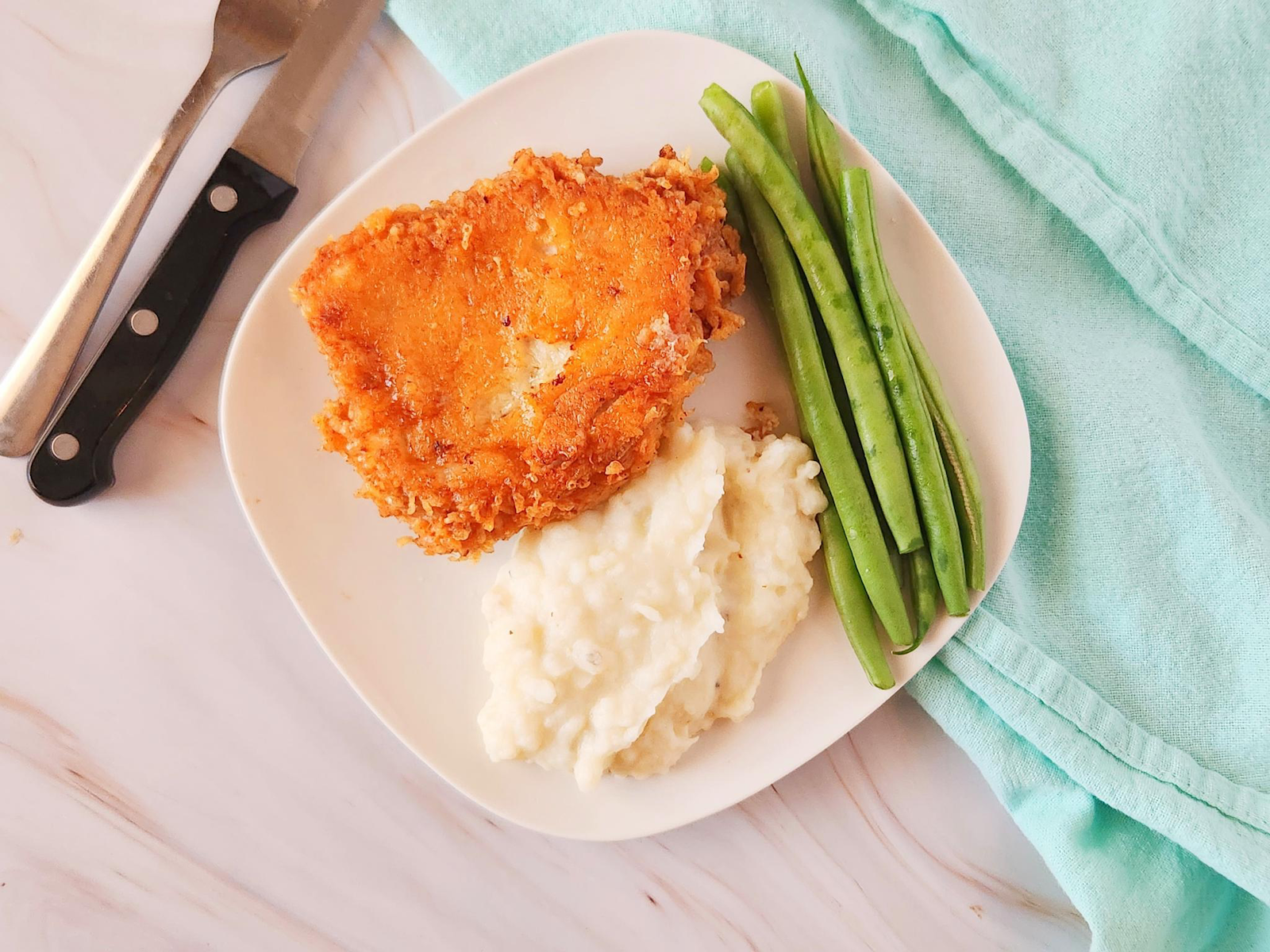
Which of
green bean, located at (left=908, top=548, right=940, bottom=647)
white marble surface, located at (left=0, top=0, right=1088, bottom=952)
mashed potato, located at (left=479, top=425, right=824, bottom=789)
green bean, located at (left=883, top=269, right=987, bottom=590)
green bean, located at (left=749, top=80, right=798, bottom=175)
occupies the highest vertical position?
green bean, located at (left=749, top=80, right=798, bottom=175)

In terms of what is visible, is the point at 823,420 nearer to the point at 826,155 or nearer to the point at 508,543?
the point at 826,155

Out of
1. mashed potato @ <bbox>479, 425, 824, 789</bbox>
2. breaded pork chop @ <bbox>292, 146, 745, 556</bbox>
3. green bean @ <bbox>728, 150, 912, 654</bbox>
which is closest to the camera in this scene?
breaded pork chop @ <bbox>292, 146, 745, 556</bbox>

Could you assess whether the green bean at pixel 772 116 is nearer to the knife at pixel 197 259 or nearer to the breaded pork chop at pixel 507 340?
the breaded pork chop at pixel 507 340

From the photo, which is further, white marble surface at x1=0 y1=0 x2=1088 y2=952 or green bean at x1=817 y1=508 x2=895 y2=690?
white marble surface at x1=0 y1=0 x2=1088 y2=952

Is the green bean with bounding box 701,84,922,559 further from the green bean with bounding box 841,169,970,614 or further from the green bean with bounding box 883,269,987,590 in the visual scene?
the green bean with bounding box 883,269,987,590

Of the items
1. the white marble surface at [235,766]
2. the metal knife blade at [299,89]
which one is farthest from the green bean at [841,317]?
the metal knife blade at [299,89]

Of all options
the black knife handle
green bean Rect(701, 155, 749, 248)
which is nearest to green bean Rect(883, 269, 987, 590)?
green bean Rect(701, 155, 749, 248)

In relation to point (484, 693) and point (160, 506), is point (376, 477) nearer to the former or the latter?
point (484, 693)

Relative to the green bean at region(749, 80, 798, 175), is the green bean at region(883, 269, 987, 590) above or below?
below

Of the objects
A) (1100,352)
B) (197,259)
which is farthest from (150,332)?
(1100,352)
